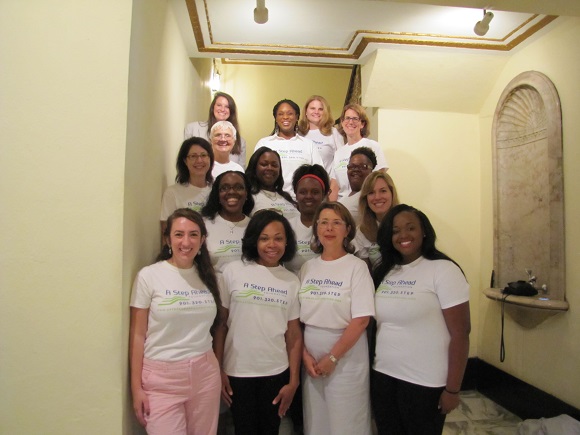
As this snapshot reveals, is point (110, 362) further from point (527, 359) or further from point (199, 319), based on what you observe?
point (527, 359)

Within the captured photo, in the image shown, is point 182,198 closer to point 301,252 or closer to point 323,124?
point 301,252

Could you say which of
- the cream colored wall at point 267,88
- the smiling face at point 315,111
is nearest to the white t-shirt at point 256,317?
the smiling face at point 315,111

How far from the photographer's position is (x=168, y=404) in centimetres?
159

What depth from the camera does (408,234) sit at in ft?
6.15

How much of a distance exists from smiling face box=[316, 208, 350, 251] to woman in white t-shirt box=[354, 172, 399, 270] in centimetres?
29

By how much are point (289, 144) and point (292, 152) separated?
0.28 ft

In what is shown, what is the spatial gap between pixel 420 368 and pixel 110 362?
4.43 ft

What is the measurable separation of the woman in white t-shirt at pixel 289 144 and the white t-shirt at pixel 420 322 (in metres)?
1.39

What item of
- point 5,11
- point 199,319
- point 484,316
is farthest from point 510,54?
point 5,11

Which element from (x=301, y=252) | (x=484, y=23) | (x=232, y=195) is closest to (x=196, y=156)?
(x=232, y=195)

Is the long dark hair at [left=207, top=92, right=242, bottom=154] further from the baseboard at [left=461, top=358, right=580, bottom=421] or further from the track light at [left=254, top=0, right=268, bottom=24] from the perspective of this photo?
the baseboard at [left=461, top=358, right=580, bottom=421]

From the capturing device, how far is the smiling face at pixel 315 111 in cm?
340

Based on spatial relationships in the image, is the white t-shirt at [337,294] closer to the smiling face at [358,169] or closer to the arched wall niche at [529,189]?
the smiling face at [358,169]

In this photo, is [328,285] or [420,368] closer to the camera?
[420,368]
